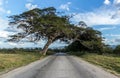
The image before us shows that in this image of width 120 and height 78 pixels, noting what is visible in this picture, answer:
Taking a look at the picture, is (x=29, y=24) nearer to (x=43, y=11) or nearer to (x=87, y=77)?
(x=43, y=11)

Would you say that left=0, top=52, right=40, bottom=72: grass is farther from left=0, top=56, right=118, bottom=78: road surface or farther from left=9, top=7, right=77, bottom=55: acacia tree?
left=9, top=7, right=77, bottom=55: acacia tree

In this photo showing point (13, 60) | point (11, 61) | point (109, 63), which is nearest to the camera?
point (11, 61)

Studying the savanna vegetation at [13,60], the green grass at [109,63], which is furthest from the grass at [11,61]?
the green grass at [109,63]

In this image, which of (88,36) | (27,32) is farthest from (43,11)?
(88,36)

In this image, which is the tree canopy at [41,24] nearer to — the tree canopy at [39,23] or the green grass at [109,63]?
the tree canopy at [39,23]

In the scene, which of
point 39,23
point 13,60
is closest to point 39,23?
point 39,23

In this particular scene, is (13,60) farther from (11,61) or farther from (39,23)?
(39,23)

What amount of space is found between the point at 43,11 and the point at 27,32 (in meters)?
6.13

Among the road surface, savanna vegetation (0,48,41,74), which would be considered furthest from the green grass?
savanna vegetation (0,48,41,74)

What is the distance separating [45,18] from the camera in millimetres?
60938

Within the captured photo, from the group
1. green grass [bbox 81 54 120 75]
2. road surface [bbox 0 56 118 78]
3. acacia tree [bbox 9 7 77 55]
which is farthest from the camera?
acacia tree [bbox 9 7 77 55]

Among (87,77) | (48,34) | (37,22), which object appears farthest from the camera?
(48,34)

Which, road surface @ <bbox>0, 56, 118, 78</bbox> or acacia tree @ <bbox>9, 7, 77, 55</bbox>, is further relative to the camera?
acacia tree @ <bbox>9, 7, 77, 55</bbox>

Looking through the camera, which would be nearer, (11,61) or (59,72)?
(59,72)
